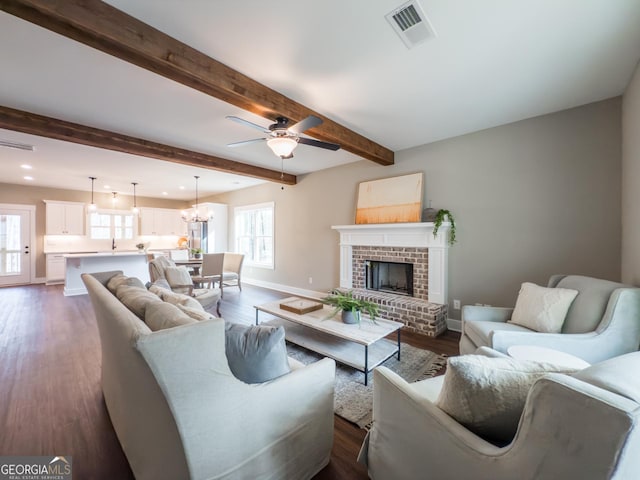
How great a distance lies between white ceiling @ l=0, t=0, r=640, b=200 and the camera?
67.3 inches

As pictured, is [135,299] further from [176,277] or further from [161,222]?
[161,222]

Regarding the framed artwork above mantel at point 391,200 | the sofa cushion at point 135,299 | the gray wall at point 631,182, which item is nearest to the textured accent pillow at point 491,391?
the sofa cushion at point 135,299

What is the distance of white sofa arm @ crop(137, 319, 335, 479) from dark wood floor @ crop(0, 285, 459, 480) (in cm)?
42

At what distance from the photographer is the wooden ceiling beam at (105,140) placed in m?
2.97

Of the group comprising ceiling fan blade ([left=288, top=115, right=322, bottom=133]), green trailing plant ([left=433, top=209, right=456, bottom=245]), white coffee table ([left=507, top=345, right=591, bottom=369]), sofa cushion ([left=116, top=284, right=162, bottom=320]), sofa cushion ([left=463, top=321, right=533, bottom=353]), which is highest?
ceiling fan blade ([left=288, top=115, right=322, bottom=133])

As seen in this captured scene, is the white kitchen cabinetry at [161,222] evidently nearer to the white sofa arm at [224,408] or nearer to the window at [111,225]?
the window at [111,225]

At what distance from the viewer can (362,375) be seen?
2441mm

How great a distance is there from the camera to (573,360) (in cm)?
157

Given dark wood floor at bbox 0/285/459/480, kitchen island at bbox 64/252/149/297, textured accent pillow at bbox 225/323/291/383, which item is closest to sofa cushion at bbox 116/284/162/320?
textured accent pillow at bbox 225/323/291/383

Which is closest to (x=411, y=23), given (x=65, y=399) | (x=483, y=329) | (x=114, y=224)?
(x=483, y=329)

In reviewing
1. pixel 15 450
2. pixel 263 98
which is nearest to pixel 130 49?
pixel 263 98

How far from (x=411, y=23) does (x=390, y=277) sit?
3526 millimetres

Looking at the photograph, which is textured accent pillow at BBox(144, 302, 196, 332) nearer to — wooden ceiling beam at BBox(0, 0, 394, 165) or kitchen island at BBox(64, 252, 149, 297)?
wooden ceiling beam at BBox(0, 0, 394, 165)

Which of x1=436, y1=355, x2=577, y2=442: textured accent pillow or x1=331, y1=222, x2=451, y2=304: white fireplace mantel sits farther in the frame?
x1=331, y1=222, x2=451, y2=304: white fireplace mantel
